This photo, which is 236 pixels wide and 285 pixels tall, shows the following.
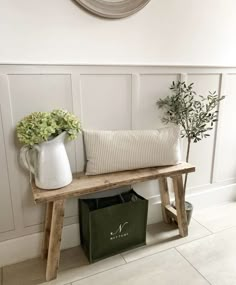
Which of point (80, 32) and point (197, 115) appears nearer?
point (80, 32)

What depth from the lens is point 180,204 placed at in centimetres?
174

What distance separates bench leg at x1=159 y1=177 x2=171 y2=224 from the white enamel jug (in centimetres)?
84

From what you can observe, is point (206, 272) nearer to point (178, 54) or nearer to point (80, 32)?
point (178, 54)

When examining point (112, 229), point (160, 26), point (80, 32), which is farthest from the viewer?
point (160, 26)

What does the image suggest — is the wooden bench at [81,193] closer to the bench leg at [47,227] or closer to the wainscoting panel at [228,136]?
the bench leg at [47,227]

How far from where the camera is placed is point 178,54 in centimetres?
176

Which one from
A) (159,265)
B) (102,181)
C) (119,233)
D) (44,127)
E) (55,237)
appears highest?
(44,127)

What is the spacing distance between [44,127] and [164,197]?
1160mm

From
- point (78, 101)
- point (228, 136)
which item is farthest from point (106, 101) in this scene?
point (228, 136)

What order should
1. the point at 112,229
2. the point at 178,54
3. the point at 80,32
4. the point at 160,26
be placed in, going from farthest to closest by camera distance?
the point at 178,54 < the point at 160,26 < the point at 112,229 < the point at 80,32

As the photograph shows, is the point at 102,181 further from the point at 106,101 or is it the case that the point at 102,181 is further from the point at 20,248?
the point at 20,248

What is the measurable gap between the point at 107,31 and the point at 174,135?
0.82 metres

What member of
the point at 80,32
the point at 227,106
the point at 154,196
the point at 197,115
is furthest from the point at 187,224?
the point at 80,32

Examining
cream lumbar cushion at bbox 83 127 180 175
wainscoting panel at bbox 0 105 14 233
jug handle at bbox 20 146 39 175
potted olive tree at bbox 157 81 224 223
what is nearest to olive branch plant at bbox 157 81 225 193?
potted olive tree at bbox 157 81 224 223
